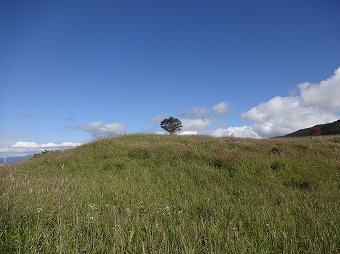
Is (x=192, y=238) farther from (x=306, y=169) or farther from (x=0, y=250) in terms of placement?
(x=306, y=169)

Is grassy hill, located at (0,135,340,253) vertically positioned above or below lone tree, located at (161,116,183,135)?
below

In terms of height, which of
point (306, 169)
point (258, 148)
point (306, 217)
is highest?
point (258, 148)

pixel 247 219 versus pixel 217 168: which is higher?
pixel 217 168

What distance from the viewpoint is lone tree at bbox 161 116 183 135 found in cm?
7568

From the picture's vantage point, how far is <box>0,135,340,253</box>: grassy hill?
15.9 ft

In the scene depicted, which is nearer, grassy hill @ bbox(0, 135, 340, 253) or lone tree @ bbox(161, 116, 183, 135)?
grassy hill @ bbox(0, 135, 340, 253)

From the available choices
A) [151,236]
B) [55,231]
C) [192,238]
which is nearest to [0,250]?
[55,231]

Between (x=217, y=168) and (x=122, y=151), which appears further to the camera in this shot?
(x=122, y=151)

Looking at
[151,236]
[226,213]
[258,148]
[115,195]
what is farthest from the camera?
[258,148]

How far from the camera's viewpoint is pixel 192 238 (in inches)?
199

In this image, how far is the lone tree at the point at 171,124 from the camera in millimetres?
75675

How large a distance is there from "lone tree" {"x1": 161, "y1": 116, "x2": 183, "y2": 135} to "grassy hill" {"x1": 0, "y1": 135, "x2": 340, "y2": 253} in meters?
52.7

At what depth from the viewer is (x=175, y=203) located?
8.62m

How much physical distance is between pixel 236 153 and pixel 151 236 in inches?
481
